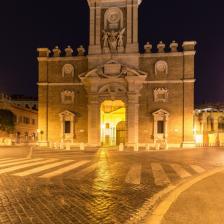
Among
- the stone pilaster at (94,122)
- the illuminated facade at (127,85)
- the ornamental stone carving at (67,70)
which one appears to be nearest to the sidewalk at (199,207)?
the illuminated facade at (127,85)

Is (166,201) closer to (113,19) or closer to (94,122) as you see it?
(94,122)

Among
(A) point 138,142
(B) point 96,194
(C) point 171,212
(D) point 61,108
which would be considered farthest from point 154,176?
(D) point 61,108

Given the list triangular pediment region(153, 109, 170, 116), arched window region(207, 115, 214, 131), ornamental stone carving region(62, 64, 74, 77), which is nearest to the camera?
triangular pediment region(153, 109, 170, 116)

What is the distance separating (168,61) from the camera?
43.3 meters

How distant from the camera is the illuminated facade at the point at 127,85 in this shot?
1678 inches

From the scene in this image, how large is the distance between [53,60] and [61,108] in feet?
21.6

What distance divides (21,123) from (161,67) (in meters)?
34.7

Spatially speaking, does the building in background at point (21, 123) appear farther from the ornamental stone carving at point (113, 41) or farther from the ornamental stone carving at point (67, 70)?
the ornamental stone carving at point (113, 41)

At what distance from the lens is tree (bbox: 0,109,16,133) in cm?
5550

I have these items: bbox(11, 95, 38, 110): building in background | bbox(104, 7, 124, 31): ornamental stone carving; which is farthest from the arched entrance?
bbox(11, 95, 38, 110): building in background

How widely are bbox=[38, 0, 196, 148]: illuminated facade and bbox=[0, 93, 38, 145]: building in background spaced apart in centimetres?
1639

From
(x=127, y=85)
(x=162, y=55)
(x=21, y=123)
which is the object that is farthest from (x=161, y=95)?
(x=21, y=123)

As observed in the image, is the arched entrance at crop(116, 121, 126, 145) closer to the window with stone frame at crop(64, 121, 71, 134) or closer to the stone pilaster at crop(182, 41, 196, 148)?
the window with stone frame at crop(64, 121, 71, 134)

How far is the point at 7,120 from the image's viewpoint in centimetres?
5584
